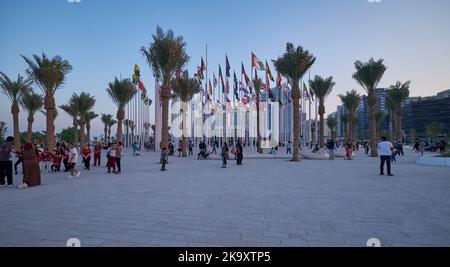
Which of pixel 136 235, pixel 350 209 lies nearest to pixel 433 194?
pixel 350 209

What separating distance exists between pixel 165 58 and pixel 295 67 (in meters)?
10.1

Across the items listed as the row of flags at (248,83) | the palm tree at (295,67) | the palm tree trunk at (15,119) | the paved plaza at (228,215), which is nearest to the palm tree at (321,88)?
the row of flags at (248,83)

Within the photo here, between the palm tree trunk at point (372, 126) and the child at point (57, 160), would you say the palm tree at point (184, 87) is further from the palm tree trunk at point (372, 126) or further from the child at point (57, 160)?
the palm tree trunk at point (372, 126)

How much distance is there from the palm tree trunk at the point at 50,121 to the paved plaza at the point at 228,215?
33.5 feet

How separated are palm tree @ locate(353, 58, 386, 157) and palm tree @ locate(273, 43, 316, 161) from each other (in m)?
8.46

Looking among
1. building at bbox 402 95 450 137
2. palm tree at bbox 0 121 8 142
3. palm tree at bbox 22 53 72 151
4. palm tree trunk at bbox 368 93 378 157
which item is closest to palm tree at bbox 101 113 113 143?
palm tree at bbox 0 121 8 142

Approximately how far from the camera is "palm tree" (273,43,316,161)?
70.2ft

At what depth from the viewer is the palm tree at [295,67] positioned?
2141 cm

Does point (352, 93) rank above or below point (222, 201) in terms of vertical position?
above

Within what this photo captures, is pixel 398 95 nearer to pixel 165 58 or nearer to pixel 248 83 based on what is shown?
pixel 248 83
